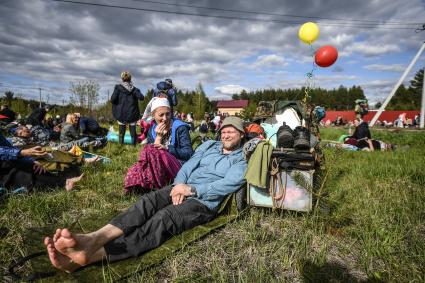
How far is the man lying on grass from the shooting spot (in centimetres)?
195

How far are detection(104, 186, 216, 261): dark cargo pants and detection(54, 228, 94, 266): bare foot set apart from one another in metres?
0.19

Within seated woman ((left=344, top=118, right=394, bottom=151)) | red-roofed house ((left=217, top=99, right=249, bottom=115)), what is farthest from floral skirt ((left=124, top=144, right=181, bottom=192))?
red-roofed house ((left=217, top=99, right=249, bottom=115))

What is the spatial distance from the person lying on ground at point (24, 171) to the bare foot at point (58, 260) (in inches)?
84.6

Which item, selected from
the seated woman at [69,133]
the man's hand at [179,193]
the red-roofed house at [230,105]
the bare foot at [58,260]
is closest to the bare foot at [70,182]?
the man's hand at [179,193]

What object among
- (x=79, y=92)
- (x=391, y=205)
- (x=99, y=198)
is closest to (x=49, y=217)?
(x=99, y=198)

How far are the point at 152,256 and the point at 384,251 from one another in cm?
193

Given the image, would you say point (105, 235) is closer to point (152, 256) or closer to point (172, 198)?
point (152, 256)

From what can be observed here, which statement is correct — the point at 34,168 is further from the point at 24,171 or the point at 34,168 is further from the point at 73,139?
the point at 73,139

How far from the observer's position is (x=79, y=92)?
21422 millimetres

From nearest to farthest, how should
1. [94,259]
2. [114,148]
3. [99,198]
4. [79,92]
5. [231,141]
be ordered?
1. [94,259]
2. [231,141]
3. [99,198]
4. [114,148]
5. [79,92]

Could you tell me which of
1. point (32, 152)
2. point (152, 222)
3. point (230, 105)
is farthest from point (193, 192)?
point (230, 105)

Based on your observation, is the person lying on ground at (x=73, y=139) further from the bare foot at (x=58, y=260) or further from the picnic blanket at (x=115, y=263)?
the bare foot at (x=58, y=260)

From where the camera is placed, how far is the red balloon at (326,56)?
5043mm

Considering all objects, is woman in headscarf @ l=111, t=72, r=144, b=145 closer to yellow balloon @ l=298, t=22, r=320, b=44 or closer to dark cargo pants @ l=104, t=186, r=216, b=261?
yellow balloon @ l=298, t=22, r=320, b=44
